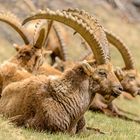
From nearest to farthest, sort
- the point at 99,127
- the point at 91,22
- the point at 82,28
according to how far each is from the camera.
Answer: the point at 82,28, the point at 91,22, the point at 99,127

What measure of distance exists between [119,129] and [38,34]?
13.0ft

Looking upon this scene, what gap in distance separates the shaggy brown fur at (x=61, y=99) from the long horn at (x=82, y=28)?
235 mm

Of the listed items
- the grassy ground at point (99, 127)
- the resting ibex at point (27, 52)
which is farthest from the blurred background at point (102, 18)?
the resting ibex at point (27, 52)

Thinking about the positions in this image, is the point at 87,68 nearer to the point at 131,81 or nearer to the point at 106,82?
the point at 106,82

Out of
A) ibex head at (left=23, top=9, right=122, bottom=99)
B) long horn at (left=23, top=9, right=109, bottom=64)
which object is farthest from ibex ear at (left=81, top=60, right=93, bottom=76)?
long horn at (left=23, top=9, right=109, bottom=64)

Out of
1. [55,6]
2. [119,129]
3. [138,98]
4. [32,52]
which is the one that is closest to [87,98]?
[119,129]

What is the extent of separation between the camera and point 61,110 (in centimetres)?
1105

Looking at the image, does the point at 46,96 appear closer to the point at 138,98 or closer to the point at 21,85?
the point at 21,85

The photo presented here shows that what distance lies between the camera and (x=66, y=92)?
11.2 metres

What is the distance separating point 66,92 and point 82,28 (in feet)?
3.81

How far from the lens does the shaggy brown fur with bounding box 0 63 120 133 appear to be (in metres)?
11.0

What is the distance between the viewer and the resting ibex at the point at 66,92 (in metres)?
11.0

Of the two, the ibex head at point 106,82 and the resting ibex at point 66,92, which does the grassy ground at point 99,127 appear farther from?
the ibex head at point 106,82

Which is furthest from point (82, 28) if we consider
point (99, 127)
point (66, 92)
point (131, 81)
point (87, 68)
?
point (131, 81)
